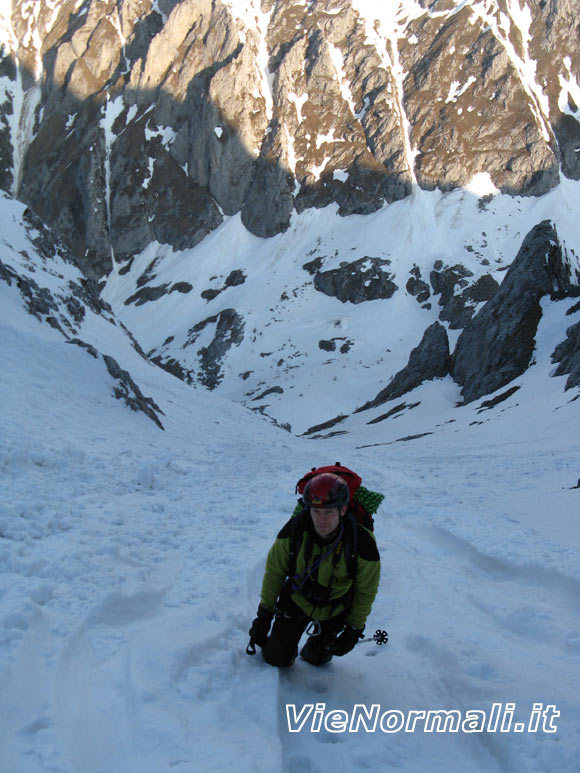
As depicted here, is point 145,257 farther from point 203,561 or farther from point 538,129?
point 203,561

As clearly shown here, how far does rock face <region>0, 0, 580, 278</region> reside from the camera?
100 m

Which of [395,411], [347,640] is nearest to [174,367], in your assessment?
[395,411]

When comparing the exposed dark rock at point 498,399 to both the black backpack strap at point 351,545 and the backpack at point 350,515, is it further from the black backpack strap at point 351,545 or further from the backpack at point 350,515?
the black backpack strap at point 351,545

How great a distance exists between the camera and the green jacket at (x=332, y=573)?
4.23 meters

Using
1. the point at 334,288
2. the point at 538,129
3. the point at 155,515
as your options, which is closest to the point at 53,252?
the point at 155,515

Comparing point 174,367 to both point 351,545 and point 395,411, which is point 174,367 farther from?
point 351,545

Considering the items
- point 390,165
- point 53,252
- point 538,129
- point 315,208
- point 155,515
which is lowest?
point 155,515

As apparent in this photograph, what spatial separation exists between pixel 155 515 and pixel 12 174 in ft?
492

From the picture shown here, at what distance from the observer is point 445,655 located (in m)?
4.98

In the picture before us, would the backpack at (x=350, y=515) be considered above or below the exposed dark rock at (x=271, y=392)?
above

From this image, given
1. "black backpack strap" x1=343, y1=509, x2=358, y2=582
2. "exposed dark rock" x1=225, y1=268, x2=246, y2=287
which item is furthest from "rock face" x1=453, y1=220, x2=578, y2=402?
"exposed dark rock" x1=225, y1=268, x2=246, y2=287

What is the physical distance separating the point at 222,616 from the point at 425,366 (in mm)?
45732

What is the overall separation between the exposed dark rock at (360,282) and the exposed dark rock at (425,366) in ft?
106

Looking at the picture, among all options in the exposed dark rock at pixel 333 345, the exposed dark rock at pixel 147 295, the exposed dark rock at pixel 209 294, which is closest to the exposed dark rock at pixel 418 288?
the exposed dark rock at pixel 333 345
